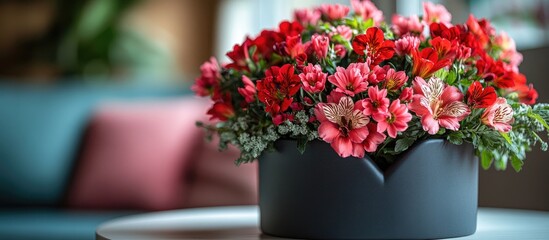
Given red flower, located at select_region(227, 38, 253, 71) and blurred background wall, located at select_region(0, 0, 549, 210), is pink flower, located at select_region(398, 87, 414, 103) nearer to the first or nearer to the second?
red flower, located at select_region(227, 38, 253, 71)

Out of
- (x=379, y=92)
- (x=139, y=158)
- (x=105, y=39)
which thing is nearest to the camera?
(x=379, y=92)

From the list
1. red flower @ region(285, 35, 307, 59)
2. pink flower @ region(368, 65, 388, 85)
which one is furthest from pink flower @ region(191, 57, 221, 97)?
pink flower @ region(368, 65, 388, 85)

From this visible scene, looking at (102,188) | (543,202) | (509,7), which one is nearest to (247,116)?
(543,202)

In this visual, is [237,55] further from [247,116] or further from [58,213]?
[58,213]

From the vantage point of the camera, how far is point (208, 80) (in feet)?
3.22

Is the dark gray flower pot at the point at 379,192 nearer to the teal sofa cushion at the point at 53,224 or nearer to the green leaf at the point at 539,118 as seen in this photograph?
the green leaf at the point at 539,118

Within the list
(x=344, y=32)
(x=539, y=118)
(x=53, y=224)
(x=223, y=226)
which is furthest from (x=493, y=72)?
(x=53, y=224)

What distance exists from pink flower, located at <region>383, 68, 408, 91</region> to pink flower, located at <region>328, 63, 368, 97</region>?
0.03 metres

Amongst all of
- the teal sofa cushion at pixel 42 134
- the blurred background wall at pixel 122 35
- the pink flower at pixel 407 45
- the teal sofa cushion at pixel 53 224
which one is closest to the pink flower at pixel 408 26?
the pink flower at pixel 407 45

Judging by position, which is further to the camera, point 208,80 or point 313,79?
point 208,80

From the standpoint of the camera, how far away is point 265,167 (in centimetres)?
91

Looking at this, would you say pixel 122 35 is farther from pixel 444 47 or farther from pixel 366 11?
pixel 444 47

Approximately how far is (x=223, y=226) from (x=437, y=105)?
15.6 inches

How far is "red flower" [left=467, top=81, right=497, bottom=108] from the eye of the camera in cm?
79
